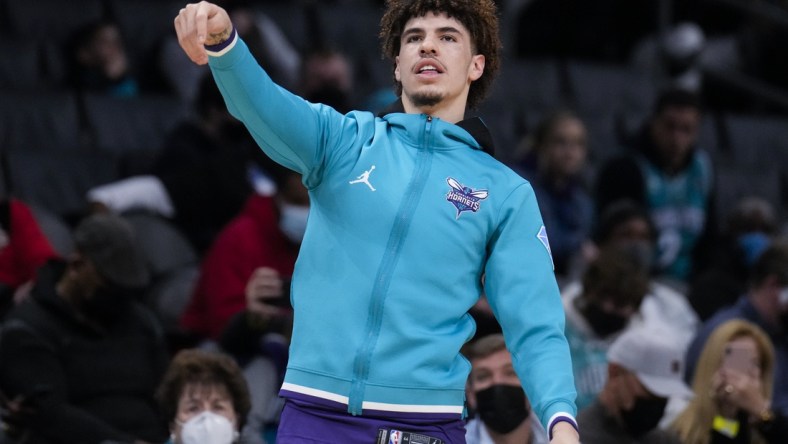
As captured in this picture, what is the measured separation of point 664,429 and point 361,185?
245 cm

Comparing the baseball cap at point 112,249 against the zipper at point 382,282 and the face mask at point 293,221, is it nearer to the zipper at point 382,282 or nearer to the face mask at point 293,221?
the face mask at point 293,221

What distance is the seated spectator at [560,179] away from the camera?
7.71 metres

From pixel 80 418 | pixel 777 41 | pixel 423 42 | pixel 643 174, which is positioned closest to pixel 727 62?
pixel 777 41

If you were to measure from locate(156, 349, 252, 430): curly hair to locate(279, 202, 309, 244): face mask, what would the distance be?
154 centimetres

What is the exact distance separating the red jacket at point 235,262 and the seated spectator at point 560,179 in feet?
5.12

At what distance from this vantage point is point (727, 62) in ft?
34.3

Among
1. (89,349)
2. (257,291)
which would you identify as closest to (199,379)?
(89,349)

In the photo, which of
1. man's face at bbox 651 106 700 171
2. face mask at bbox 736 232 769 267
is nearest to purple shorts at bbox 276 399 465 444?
face mask at bbox 736 232 769 267

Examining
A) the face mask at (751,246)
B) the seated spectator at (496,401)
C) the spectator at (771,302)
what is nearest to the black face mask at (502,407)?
the seated spectator at (496,401)

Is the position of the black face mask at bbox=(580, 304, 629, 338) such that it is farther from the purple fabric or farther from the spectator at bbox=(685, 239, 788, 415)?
the purple fabric

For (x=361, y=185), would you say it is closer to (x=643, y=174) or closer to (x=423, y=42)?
(x=423, y=42)

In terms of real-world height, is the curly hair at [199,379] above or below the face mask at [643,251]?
below

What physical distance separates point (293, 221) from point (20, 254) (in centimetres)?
112

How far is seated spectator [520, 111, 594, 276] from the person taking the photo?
303 inches
